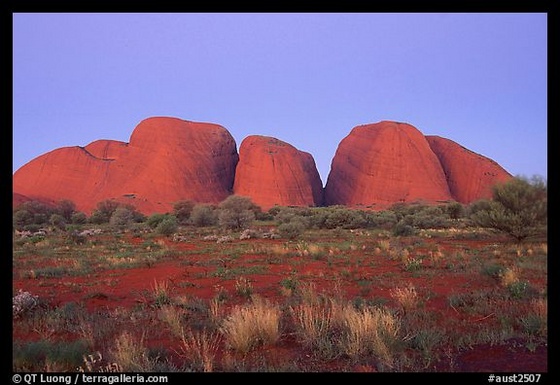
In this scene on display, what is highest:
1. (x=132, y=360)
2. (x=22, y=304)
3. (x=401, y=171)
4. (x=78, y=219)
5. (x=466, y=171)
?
(x=466, y=171)

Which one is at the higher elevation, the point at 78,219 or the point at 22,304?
the point at 22,304

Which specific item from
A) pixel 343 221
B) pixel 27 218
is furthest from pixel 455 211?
pixel 27 218

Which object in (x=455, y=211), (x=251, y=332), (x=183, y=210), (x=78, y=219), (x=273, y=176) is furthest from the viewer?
(x=273, y=176)

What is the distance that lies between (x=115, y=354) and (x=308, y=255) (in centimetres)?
1067

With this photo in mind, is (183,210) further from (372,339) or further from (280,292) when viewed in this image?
(372,339)

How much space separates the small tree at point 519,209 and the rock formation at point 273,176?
4902 centimetres

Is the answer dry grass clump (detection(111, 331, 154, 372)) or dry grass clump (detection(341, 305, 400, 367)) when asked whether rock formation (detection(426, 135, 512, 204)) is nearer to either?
dry grass clump (detection(341, 305, 400, 367))

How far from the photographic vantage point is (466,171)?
7094 centimetres

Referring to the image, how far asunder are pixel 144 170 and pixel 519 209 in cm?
6266

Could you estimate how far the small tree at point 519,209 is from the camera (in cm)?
1548

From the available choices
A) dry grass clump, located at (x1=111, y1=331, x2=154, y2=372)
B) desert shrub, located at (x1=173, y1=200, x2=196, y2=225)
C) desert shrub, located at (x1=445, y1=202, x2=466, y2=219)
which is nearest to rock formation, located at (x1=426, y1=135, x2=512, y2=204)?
desert shrub, located at (x1=445, y1=202, x2=466, y2=219)

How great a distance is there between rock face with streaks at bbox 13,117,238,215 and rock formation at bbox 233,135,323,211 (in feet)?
11.9

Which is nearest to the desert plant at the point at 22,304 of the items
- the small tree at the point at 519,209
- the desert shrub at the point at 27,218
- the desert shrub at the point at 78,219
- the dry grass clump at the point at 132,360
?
the dry grass clump at the point at 132,360
